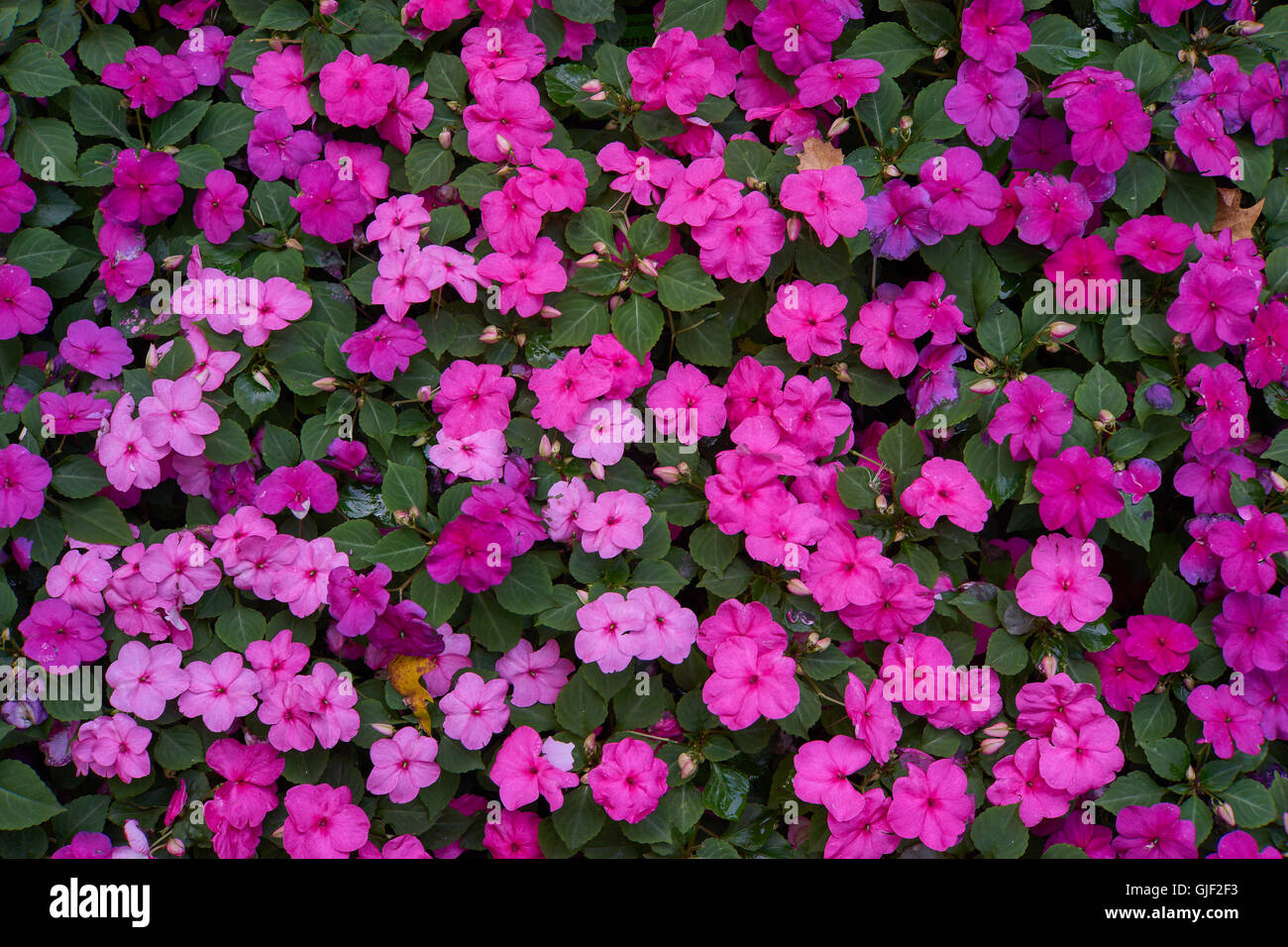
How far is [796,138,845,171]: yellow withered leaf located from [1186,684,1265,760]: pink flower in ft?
Result: 4.79

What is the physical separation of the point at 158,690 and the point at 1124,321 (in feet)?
7.79

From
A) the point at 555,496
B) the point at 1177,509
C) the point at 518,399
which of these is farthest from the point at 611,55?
the point at 1177,509

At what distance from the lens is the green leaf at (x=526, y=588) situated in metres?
2.18

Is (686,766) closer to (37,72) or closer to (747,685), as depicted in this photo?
(747,685)

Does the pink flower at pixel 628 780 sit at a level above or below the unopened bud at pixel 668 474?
below

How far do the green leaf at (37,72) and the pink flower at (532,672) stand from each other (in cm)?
177

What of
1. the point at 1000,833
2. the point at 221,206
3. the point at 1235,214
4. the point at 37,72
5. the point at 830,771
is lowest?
the point at 1000,833

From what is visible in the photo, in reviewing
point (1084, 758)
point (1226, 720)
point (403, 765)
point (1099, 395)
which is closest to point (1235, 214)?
point (1099, 395)

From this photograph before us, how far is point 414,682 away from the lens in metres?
2.24

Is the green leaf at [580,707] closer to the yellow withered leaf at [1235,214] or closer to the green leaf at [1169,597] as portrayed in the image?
the green leaf at [1169,597]

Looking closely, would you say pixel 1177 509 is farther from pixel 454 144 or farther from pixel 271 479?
pixel 271 479

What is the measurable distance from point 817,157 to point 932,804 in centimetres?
147

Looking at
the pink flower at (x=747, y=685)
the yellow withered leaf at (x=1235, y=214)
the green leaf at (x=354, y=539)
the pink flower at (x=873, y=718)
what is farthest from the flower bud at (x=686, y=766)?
the yellow withered leaf at (x=1235, y=214)

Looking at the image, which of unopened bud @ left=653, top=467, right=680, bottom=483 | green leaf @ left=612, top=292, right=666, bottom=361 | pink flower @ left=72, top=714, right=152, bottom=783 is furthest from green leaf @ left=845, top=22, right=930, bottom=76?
pink flower @ left=72, top=714, right=152, bottom=783
